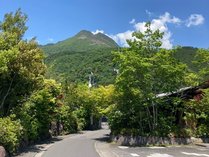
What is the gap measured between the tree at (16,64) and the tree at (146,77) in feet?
22.3

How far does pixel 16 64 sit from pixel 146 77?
33.5 feet

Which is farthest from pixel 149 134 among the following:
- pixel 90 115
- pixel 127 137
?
pixel 90 115

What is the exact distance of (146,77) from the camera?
2747 cm

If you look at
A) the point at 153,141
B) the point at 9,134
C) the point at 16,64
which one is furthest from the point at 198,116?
the point at 9,134

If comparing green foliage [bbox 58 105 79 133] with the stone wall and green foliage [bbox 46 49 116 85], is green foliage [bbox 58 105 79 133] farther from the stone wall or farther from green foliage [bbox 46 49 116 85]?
green foliage [bbox 46 49 116 85]

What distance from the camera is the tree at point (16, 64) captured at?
21.1m

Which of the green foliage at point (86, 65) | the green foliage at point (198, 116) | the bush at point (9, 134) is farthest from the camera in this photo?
the green foliage at point (86, 65)

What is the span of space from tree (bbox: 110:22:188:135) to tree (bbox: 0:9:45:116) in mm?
6788

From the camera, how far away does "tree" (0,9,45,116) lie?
69.3 feet

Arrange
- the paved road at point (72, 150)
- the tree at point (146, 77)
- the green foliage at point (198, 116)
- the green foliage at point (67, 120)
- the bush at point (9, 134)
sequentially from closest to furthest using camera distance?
the bush at point (9, 134), the paved road at point (72, 150), the tree at point (146, 77), the green foliage at point (198, 116), the green foliage at point (67, 120)

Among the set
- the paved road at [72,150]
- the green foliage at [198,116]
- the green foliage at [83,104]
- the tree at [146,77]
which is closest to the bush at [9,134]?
the paved road at [72,150]

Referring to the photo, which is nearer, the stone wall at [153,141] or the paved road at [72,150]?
the paved road at [72,150]

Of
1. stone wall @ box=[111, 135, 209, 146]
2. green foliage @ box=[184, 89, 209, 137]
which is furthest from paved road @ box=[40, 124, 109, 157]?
green foliage @ box=[184, 89, 209, 137]

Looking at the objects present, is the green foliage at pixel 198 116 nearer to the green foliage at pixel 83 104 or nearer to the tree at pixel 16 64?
the tree at pixel 16 64
